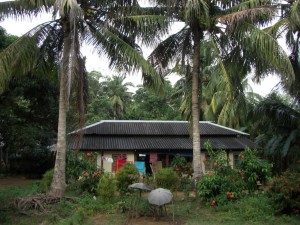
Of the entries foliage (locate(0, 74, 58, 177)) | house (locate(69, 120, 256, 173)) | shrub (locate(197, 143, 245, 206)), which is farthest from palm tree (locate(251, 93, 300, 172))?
foliage (locate(0, 74, 58, 177))

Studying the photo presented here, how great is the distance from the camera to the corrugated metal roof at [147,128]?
22250 mm

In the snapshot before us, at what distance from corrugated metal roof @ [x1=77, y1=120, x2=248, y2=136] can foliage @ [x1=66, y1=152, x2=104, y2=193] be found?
8.47 metres

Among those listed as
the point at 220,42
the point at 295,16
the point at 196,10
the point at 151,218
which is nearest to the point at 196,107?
the point at 220,42

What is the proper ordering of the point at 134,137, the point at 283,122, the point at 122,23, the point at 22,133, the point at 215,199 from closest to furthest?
the point at 215,199 < the point at 122,23 < the point at 283,122 < the point at 22,133 < the point at 134,137

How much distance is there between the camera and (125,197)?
11.4 m

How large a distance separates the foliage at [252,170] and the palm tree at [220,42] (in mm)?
1833

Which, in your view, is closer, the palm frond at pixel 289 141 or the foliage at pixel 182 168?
the foliage at pixel 182 168

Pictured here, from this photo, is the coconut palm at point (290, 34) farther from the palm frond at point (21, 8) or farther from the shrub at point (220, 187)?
the palm frond at point (21, 8)

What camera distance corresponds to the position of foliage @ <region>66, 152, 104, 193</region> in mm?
11586

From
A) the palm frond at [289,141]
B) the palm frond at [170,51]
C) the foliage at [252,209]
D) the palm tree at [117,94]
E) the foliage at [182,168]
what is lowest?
the foliage at [252,209]

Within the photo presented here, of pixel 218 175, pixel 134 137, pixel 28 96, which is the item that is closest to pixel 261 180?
pixel 218 175

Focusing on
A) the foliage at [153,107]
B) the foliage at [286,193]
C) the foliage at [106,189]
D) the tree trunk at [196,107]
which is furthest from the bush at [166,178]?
the foliage at [153,107]

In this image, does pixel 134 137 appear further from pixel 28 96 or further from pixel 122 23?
pixel 122 23

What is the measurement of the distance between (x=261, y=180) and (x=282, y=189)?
5.86ft
